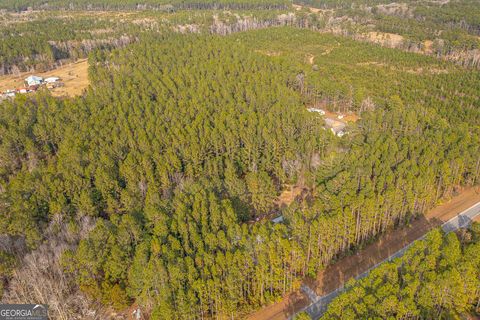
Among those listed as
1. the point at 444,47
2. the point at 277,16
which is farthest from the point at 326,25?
the point at 444,47

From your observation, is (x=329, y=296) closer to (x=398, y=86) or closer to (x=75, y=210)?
(x=75, y=210)

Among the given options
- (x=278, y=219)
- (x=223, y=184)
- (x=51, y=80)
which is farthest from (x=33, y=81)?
(x=278, y=219)

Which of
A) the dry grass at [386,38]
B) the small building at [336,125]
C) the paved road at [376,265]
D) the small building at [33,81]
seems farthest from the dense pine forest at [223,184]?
the dry grass at [386,38]

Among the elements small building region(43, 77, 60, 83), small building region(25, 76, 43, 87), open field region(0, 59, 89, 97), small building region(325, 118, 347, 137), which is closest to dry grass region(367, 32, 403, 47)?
small building region(325, 118, 347, 137)

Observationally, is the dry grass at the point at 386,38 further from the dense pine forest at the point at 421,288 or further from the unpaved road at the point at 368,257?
the dense pine forest at the point at 421,288

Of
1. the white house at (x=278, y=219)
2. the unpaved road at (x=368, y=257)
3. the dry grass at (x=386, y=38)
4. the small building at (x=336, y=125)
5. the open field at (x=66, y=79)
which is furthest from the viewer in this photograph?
the dry grass at (x=386, y=38)
